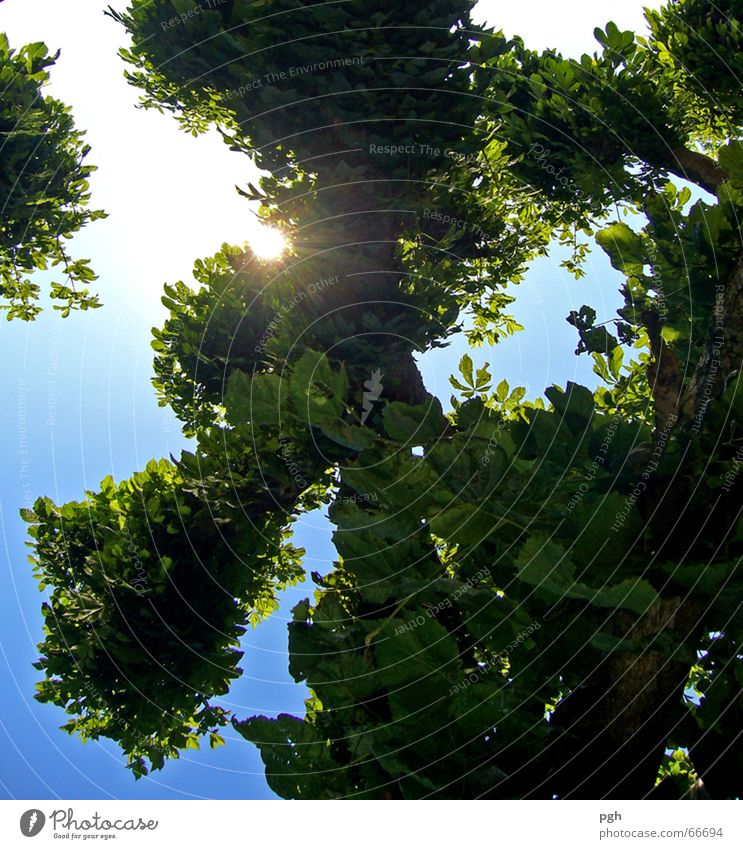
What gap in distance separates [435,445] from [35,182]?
34.0 ft

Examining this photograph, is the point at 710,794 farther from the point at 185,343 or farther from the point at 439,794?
the point at 185,343

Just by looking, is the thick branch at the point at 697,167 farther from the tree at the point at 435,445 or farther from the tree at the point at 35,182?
the tree at the point at 35,182

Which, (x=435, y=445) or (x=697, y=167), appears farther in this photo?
(x=697, y=167)

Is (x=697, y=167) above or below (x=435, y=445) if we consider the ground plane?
above

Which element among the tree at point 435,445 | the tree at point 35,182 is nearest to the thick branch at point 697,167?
the tree at point 435,445

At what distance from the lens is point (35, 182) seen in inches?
448

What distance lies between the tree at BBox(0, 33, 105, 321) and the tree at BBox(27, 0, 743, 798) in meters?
1.66

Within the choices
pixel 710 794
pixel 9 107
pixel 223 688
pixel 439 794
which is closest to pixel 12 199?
pixel 9 107

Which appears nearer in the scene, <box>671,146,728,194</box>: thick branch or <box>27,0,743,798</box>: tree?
<box>27,0,743,798</box>: tree

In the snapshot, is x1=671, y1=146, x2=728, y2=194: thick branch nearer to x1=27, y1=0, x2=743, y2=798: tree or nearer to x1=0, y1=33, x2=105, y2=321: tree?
x1=27, y1=0, x2=743, y2=798: tree

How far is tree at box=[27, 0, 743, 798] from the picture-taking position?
159 inches

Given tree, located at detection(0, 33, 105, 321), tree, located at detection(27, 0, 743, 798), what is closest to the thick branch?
tree, located at detection(27, 0, 743, 798)

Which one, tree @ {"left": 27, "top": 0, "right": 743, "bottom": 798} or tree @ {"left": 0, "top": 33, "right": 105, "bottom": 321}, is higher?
tree @ {"left": 0, "top": 33, "right": 105, "bottom": 321}

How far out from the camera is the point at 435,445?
12.8 ft
